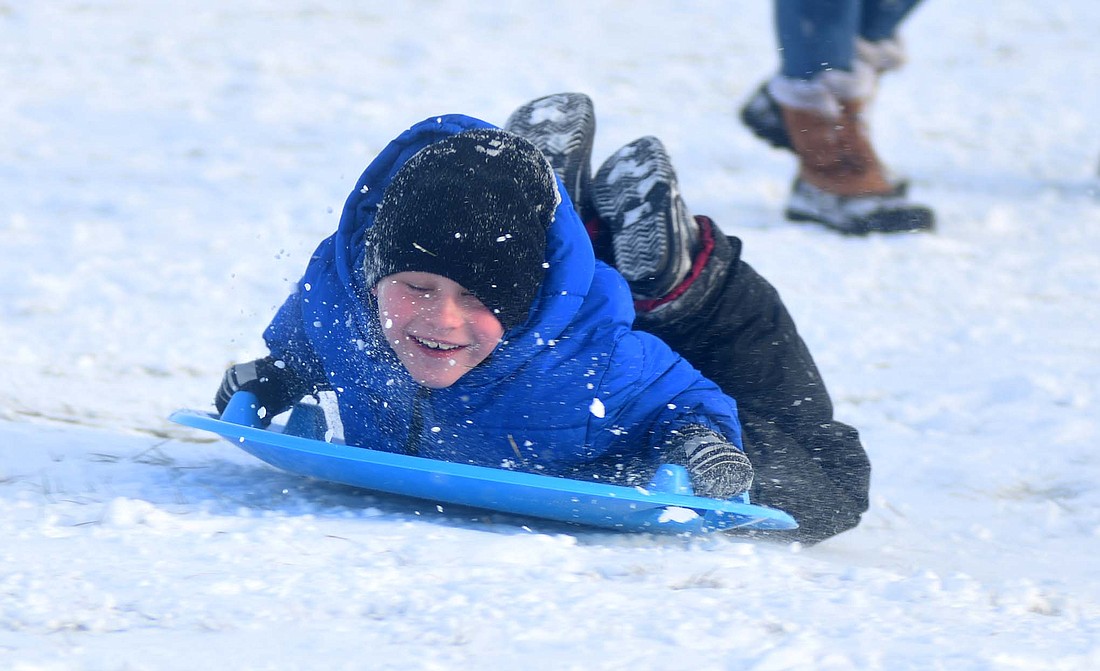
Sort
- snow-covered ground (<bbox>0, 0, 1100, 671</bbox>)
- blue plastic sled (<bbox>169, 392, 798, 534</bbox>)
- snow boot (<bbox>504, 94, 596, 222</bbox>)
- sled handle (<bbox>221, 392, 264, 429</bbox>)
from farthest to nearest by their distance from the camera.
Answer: snow boot (<bbox>504, 94, 596, 222</bbox>) < sled handle (<bbox>221, 392, 264, 429</bbox>) < blue plastic sled (<bbox>169, 392, 798, 534</bbox>) < snow-covered ground (<bbox>0, 0, 1100, 671</bbox>)

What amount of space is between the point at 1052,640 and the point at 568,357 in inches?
30.7

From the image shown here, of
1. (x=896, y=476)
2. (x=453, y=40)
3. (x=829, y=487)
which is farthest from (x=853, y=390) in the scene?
(x=453, y=40)

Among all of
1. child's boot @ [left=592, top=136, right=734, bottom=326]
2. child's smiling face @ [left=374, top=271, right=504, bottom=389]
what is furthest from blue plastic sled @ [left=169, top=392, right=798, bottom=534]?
child's boot @ [left=592, top=136, right=734, bottom=326]

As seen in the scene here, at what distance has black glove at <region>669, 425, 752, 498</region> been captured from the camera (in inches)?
76.6

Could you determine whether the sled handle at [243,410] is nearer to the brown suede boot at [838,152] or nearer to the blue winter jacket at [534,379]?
the blue winter jacket at [534,379]

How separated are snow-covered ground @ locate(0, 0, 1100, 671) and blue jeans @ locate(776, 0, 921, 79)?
553 mm

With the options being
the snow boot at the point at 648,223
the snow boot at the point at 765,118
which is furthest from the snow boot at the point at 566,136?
the snow boot at the point at 765,118

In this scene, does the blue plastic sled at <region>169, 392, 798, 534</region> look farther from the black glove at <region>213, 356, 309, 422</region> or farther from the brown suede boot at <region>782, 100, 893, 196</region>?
the brown suede boot at <region>782, 100, 893, 196</region>

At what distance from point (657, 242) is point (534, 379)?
1.70ft

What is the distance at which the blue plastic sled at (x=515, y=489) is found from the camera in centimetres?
181

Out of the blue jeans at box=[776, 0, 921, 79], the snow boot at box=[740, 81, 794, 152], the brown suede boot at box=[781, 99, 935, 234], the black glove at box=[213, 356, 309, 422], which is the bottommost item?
the black glove at box=[213, 356, 309, 422]

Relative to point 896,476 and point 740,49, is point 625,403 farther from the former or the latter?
point 740,49

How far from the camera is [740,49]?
722 cm

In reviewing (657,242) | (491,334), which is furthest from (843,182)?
(491,334)
